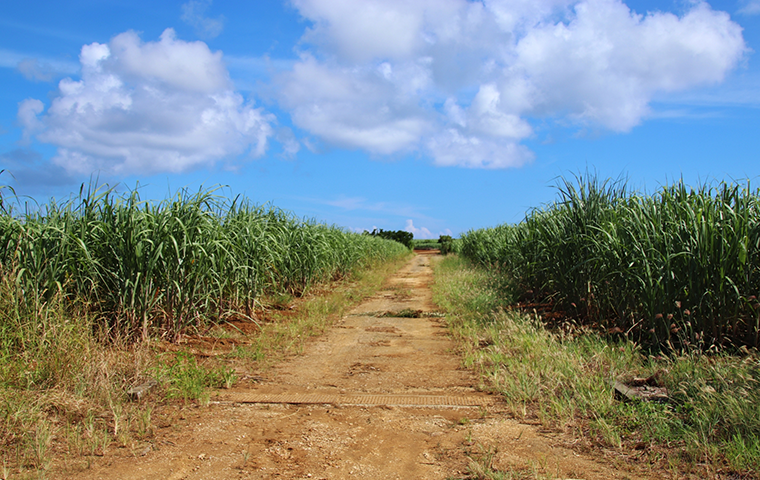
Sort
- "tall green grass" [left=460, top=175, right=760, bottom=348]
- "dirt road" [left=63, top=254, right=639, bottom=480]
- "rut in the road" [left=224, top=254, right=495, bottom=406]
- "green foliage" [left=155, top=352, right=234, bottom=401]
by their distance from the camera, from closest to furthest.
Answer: "dirt road" [left=63, top=254, right=639, bottom=480]
"green foliage" [left=155, top=352, right=234, bottom=401]
"rut in the road" [left=224, top=254, right=495, bottom=406]
"tall green grass" [left=460, top=175, right=760, bottom=348]

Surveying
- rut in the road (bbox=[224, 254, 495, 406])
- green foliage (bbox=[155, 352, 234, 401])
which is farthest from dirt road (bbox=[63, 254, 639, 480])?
green foliage (bbox=[155, 352, 234, 401])

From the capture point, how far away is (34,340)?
3.70 meters

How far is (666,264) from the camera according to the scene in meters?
4.51

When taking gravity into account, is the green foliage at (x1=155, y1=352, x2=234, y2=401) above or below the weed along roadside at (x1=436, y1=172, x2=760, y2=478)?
below

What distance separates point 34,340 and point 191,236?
192cm

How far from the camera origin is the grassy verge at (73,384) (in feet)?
9.00

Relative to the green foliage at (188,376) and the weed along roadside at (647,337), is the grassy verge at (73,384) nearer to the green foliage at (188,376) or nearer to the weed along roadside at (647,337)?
the green foliage at (188,376)

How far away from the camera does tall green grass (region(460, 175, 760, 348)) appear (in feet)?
14.2

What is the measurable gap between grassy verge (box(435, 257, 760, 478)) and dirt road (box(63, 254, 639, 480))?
0.81ft

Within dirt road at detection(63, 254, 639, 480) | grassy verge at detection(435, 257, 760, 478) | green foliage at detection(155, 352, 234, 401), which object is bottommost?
dirt road at detection(63, 254, 639, 480)

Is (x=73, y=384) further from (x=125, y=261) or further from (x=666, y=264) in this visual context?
(x=666, y=264)

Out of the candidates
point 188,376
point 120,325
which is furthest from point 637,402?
point 120,325

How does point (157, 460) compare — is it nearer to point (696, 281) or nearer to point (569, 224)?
point (696, 281)

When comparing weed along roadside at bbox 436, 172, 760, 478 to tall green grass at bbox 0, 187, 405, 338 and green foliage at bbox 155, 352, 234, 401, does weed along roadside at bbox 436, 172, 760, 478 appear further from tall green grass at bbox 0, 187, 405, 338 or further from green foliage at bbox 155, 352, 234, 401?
tall green grass at bbox 0, 187, 405, 338
